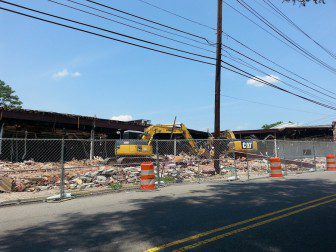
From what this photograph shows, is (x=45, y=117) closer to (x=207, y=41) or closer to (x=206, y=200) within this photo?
(x=207, y=41)

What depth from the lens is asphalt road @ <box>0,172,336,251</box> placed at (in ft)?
19.0

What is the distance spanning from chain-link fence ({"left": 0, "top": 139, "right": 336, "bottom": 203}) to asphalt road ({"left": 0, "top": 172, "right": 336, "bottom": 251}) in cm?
308

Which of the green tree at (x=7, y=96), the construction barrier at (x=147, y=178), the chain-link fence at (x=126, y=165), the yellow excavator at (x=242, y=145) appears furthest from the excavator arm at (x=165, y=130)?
the green tree at (x=7, y=96)

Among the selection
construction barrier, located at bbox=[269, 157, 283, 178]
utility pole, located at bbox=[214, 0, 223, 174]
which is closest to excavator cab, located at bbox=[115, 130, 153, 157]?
utility pole, located at bbox=[214, 0, 223, 174]

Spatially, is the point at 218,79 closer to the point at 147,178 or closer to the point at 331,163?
the point at 331,163

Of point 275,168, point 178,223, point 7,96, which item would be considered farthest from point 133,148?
point 7,96

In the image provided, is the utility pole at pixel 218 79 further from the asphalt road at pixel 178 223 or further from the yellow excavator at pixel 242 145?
the asphalt road at pixel 178 223

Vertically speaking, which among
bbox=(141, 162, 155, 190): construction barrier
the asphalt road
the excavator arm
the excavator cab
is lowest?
the asphalt road

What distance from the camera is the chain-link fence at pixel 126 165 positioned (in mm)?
14789

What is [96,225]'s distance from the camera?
24.1ft

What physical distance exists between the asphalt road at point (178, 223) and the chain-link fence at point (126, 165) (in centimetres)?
308

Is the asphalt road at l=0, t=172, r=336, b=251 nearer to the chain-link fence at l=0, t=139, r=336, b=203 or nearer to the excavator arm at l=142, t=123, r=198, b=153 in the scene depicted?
the chain-link fence at l=0, t=139, r=336, b=203

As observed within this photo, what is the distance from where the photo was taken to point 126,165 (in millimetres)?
21484

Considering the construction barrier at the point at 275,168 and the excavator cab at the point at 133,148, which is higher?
the excavator cab at the point at 133,148
